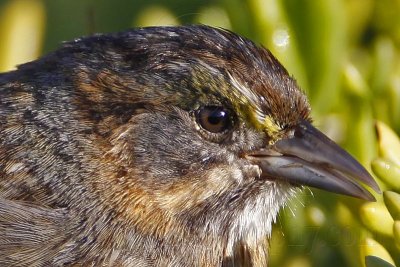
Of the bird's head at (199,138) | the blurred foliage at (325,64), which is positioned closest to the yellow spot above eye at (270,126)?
the bird's head at (199,138)

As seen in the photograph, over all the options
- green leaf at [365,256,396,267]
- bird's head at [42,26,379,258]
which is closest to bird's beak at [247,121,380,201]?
bird's head at [42,26,379,258]

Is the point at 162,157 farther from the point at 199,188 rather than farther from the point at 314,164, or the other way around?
the point at 314,164

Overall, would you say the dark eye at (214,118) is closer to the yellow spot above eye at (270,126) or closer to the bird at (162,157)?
the bird at (162,157)

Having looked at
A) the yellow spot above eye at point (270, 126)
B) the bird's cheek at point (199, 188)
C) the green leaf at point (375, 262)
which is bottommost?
the green leaf at point (375, 262)

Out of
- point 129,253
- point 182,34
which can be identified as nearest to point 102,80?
point 182,34

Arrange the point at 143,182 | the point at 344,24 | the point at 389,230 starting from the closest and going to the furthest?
the point at 389,230, the point at 143,182, the point at 344,24

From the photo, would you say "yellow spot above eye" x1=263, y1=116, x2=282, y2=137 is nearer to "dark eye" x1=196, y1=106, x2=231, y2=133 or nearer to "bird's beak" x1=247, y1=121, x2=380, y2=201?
"bird's beak" x1=247, y1=121, x2=380, y2=201

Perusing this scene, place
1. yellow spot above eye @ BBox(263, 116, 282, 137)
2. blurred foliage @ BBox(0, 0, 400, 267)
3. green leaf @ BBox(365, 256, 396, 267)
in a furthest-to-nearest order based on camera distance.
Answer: yellow spot above eye @ BBox(263, 116, 282, 137) < blurred foliage @ BBox(0, 0, 400, 267) < green leaf @ BBox(365, 256, 396, 267)

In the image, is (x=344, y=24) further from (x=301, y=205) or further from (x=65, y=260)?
(x=65, y=260)

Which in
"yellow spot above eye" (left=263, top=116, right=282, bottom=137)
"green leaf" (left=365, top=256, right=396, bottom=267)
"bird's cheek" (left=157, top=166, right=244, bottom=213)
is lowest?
"green leaf" (left=365, top=256, right=396, bottom=267)
